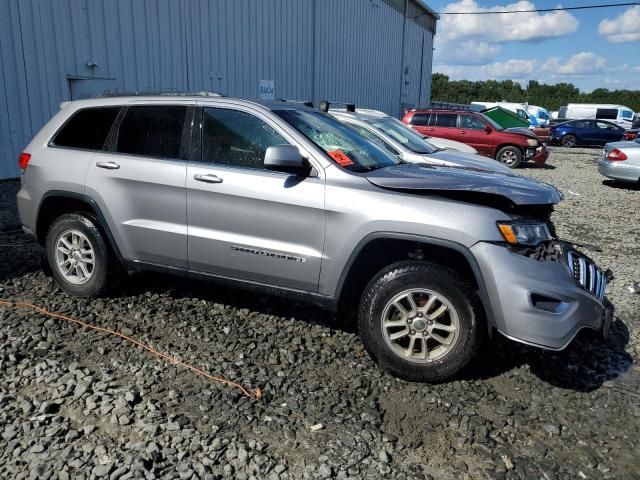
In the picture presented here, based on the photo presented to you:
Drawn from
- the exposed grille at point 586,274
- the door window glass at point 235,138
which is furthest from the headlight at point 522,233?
the door window glass at point 235,138

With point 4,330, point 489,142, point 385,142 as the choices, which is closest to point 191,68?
point 385,142

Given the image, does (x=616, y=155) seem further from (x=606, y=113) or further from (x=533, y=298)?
(x=606, y=113)

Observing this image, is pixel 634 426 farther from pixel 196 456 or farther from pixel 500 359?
pixel 196 456

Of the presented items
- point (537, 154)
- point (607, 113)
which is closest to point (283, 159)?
point (537, 154)

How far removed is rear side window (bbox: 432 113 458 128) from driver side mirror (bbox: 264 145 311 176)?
14.0 m

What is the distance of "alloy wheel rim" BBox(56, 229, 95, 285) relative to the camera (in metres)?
4.49

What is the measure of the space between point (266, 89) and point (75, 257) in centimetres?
1243

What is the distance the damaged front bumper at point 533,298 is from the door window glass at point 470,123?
13949 millimetres

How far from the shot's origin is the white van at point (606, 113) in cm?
3604

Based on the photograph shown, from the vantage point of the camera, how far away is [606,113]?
3706 centimetres

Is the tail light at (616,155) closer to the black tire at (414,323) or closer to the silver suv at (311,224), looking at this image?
the silver suv at (311,224)

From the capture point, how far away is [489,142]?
639 inches

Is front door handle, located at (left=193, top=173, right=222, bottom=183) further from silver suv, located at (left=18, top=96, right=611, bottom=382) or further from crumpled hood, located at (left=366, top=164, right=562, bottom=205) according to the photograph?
crumpled hood, located at (left=366, top=164, right=562, bottom=205)

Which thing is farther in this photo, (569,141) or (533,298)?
(569,141)
